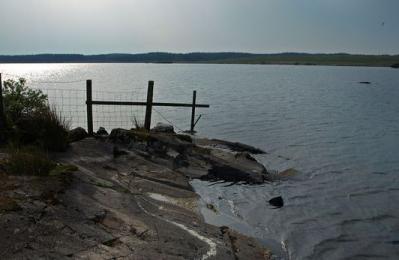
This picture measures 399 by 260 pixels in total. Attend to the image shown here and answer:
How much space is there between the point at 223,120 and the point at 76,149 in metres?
20.7

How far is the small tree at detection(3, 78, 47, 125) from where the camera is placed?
14.2 m

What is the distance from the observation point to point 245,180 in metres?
14.8

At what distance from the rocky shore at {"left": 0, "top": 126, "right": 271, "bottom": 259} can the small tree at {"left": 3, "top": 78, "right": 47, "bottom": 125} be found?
1639 millimetres

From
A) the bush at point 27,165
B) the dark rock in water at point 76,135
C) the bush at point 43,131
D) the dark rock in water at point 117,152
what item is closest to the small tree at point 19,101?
the bush at point 43,131

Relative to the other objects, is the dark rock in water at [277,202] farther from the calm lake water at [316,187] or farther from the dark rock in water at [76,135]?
the dark rock in water at [76,135]

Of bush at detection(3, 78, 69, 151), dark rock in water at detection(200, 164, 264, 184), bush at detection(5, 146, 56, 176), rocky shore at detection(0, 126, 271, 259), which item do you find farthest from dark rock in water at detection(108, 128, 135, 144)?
bush at detection(5, 146, 56, 176)

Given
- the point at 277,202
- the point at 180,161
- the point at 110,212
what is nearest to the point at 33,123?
the point at 180,161

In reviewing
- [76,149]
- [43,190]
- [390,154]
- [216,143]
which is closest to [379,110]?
[390,154]

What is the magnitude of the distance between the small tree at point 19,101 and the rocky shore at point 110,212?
64.5 inches

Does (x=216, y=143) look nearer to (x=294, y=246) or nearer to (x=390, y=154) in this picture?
(x=390, y=154)

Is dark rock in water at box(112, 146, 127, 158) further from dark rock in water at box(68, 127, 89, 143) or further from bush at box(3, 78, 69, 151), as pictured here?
bush at box(3, 78, 69, 151)

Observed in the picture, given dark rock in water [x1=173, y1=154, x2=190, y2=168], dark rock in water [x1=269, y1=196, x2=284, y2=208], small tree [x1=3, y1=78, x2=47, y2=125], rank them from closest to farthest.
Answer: dark rock in water [x1=269, y1=196, x2=284, y2=208], small tree [x1=3, y1=78, x2=47, y2=125], dark rock in water [x1=173, y1=154, x2=190, y2=168]

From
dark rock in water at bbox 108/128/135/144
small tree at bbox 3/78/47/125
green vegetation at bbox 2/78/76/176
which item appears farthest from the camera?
dark rock in water at bbox 108/128/135/144

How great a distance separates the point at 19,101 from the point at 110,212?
7965 mm
